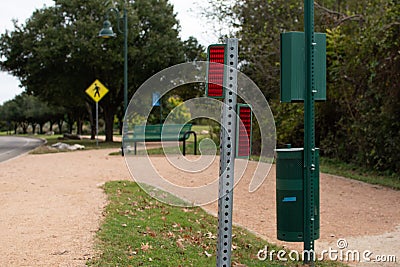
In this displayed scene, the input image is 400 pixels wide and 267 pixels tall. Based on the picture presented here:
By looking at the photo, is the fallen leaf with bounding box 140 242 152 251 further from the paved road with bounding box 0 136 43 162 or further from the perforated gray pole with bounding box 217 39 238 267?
the paved road with bounding box 0 136 43 162

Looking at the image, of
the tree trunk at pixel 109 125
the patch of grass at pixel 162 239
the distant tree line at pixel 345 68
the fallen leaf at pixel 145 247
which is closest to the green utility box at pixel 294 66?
the patch of grass at pixel 162 239

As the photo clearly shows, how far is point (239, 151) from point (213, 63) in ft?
2.19

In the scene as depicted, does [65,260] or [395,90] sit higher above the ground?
[395,90]

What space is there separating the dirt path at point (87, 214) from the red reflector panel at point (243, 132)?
7.89ft

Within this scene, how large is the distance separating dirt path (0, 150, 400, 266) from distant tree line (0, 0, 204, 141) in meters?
16.5

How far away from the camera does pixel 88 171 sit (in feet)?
52.1

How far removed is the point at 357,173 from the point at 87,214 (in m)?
9.72

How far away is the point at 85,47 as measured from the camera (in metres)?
30.4

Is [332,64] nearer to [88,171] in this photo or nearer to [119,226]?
[88,171]

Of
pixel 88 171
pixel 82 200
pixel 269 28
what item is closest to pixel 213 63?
pixel 82 200

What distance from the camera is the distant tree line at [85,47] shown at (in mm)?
30828

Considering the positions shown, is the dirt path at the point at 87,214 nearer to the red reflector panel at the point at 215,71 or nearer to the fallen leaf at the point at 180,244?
the fallen leaf at the point at 180,244

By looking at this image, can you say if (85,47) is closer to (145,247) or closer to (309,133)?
(145,247)

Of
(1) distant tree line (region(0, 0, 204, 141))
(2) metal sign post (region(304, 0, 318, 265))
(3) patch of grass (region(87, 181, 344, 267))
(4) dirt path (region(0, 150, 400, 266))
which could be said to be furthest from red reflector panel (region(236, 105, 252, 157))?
(1) distant tree line (region(0, 0, 204, 141))
